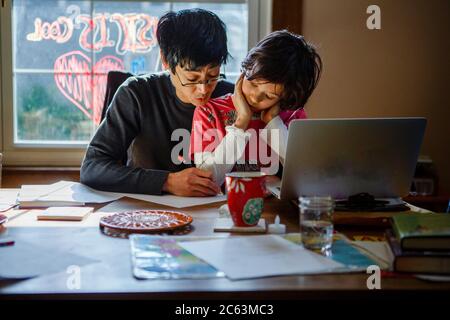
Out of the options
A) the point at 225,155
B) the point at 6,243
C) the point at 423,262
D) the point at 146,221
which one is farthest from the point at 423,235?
the point at 225,155

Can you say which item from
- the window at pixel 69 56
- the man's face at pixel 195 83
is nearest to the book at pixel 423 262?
the man's face at pixel 195 83

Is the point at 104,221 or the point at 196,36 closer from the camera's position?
the point at 104,221

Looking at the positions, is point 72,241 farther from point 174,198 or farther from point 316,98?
point 316,98

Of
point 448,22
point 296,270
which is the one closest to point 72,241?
point 296,270

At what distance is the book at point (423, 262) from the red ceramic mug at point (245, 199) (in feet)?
1.26

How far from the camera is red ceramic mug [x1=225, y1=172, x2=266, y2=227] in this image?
133 centimetres

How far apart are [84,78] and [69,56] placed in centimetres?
13

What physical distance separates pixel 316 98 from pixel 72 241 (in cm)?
191

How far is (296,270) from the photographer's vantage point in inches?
40.8

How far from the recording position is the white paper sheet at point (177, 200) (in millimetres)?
1640

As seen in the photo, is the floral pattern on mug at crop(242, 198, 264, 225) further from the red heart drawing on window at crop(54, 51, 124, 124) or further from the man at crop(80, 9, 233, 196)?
the red heart drawing on window at crop(54, 51, 124, 124)

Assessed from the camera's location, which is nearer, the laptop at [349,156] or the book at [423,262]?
the book at [423,262]

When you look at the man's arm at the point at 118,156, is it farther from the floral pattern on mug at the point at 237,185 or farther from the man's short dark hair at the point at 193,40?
the floral pattern on mug at the point at 237,185

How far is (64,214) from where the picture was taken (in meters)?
1.44
